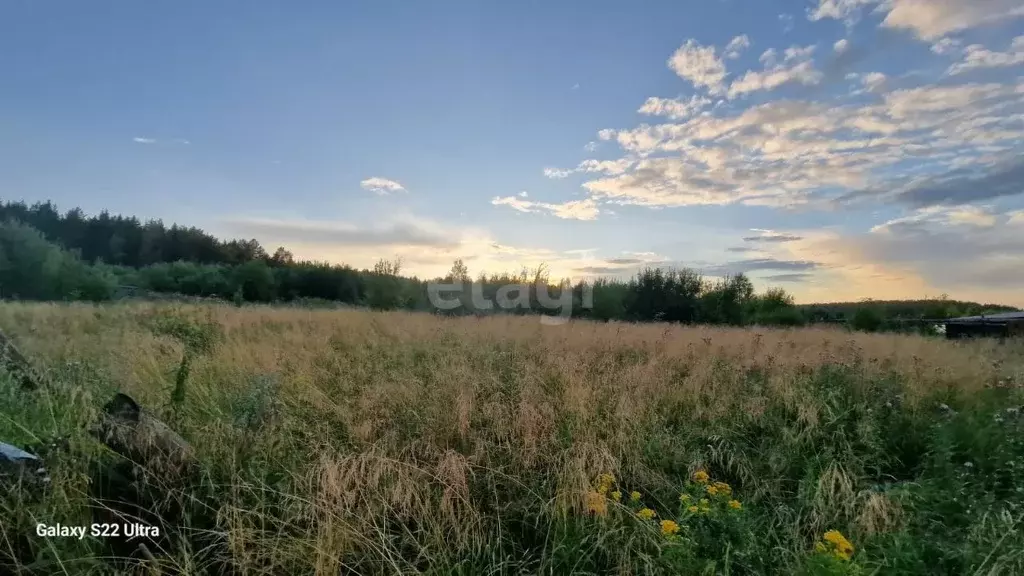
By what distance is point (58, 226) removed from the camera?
38.1 m

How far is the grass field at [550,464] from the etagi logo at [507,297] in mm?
19063

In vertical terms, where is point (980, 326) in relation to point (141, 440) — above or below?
above

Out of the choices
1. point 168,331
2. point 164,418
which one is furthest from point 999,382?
point 168,331

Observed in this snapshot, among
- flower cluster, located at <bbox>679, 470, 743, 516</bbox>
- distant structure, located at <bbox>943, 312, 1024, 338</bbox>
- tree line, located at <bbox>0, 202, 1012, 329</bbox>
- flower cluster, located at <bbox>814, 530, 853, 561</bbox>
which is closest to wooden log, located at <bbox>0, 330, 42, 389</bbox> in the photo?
flower cluster, located at <bbox>679, 470, 743, 516</bbox>

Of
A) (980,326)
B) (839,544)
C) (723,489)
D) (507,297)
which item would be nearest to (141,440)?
(723,489)

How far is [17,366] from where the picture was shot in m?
4.08

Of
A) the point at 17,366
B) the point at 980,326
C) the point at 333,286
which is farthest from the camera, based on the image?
the point at 333,286

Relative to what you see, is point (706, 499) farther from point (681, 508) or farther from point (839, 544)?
point (839, 544)

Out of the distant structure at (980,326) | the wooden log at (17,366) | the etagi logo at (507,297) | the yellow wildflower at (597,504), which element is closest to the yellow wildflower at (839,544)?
the yellow wildflower at (597,504)

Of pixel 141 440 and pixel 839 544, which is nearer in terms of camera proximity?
pixel 839 544

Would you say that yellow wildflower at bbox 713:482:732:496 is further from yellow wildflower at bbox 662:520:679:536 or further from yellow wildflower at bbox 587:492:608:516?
yellow wildflower at bbox 587:492:608:516

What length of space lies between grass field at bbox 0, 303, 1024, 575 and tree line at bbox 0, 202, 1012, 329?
57.4ft

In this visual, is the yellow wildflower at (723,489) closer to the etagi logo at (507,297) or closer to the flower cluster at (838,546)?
the flower cluster at (838,546)

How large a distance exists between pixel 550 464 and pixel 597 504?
66 centimetres
